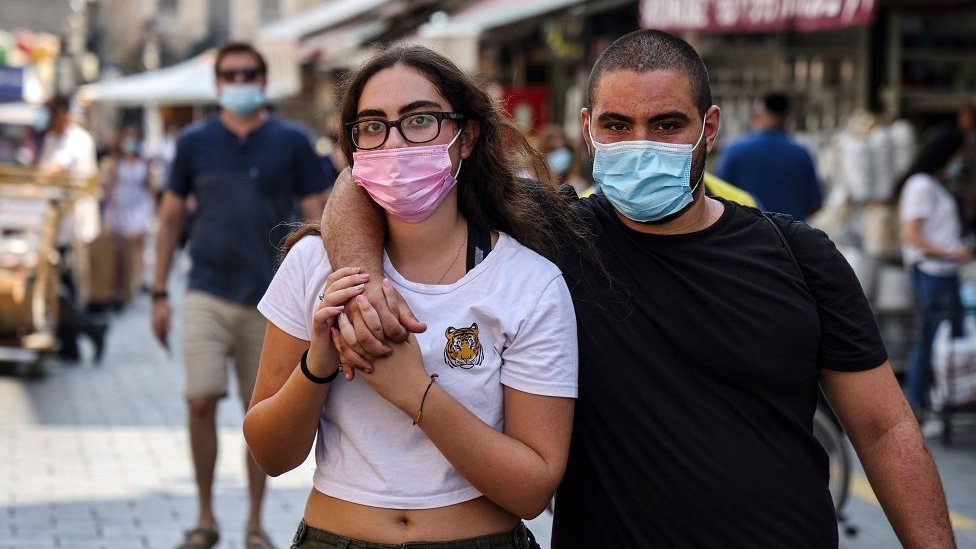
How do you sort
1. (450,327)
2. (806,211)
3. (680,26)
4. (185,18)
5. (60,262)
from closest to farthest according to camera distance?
(450,327) → (806,211) → (680,26) → (60,262) → (185,18)

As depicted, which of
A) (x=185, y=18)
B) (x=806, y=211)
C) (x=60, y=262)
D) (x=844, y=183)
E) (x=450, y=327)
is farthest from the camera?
(x=185, y=18)

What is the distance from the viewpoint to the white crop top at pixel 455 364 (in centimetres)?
275

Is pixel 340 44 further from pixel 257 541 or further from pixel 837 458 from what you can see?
pixel 257 541

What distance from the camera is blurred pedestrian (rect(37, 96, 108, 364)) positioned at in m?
12.1

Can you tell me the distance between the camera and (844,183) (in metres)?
11.7

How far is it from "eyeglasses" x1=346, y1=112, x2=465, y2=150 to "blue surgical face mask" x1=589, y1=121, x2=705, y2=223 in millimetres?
335

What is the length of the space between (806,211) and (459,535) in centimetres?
696

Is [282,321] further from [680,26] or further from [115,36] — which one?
[115,36]

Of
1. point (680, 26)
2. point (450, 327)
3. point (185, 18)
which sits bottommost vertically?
point (450, 327)

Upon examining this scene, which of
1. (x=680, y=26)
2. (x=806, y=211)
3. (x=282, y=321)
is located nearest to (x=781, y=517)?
(x=282, y=321)

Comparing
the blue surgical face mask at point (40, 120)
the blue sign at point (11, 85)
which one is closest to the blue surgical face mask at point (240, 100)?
the blue surgical face mask at point (40, 120)

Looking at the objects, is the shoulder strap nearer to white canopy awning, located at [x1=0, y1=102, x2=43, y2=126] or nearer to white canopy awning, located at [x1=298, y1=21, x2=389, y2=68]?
white canopy awning, located at [x1=0, y1=102, x2=43, y2=126]

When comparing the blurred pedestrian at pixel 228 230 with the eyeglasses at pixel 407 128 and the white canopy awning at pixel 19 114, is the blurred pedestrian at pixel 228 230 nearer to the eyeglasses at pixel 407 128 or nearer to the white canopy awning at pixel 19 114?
the eyeglasses at pixel 407 128

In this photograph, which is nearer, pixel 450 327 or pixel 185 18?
pixel 450 327
